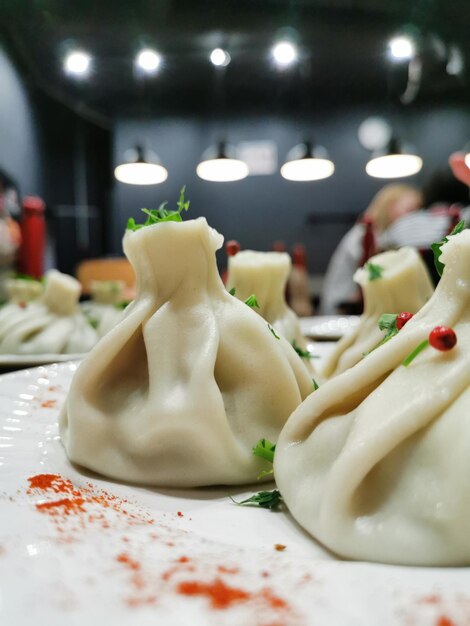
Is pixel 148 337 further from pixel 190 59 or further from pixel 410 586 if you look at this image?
pixel 190 59

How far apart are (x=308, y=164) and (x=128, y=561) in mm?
10237

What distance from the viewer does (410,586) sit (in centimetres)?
71

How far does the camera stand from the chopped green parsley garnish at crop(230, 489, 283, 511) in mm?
1180

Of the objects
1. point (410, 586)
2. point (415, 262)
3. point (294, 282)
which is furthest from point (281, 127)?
point (410, 586)

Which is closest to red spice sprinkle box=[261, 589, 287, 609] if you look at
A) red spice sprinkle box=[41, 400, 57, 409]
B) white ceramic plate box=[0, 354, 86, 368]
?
red spice sprinkle box=[41, 400, 57, 409]

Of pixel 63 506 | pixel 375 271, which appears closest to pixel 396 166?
pixel 375 271

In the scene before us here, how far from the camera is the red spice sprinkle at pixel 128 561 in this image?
2.48 feet

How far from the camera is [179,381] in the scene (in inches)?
53.6

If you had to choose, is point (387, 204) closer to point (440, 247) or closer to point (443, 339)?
point (440, 247)

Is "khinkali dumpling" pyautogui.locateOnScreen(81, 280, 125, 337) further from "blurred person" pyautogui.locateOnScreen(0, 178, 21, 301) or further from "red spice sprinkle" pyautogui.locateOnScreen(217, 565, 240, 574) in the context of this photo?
"red spice sprinkle" pyautogui.locateOnScreen(217, 565, 240, 574)

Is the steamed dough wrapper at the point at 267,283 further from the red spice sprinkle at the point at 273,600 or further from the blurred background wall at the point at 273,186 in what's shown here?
the blurred background wall at the point at 273,186

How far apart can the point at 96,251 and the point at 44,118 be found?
285 centimetres

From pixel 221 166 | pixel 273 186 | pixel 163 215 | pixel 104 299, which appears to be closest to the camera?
pixel 163 215

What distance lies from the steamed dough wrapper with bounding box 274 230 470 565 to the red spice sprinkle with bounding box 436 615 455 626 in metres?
0.24
